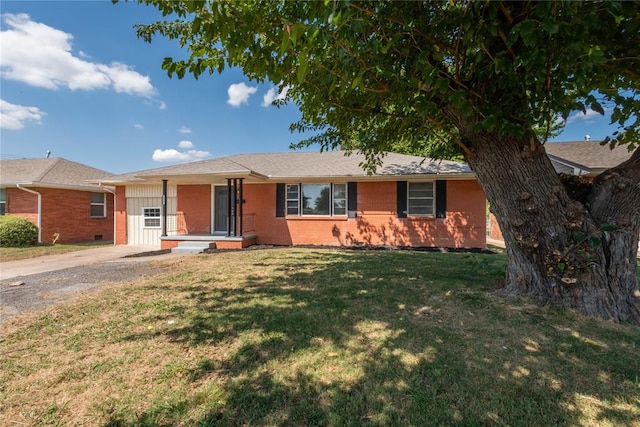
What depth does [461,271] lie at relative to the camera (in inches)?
240

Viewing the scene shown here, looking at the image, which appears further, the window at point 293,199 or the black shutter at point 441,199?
the window at point 293,199

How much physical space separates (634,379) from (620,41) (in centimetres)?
360

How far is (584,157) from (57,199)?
76.5 ft

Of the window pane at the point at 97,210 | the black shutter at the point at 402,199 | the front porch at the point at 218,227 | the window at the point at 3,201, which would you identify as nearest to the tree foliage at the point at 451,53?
the black shutter at the point at 402,199

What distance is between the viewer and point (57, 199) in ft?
44.0

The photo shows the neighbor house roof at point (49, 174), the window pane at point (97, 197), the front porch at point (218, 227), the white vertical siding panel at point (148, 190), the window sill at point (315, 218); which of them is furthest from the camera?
the window pane at point (97, 197)

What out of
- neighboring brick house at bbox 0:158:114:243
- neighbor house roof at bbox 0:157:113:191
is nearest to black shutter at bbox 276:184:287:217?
neighbor house roof at bbox 0:157:113:191

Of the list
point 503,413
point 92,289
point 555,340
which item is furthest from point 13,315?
point 555,340

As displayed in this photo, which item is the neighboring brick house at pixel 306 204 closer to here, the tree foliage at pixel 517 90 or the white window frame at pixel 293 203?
the white window frame at pixel 293 203

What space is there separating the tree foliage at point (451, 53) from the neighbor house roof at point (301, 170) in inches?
199

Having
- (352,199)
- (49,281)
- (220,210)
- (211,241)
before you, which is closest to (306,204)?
(352,199)

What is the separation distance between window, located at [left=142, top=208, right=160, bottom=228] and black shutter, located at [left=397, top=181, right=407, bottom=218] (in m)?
9.96

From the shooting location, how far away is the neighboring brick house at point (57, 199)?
12.9m

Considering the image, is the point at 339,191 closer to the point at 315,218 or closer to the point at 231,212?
the point at 315,218
